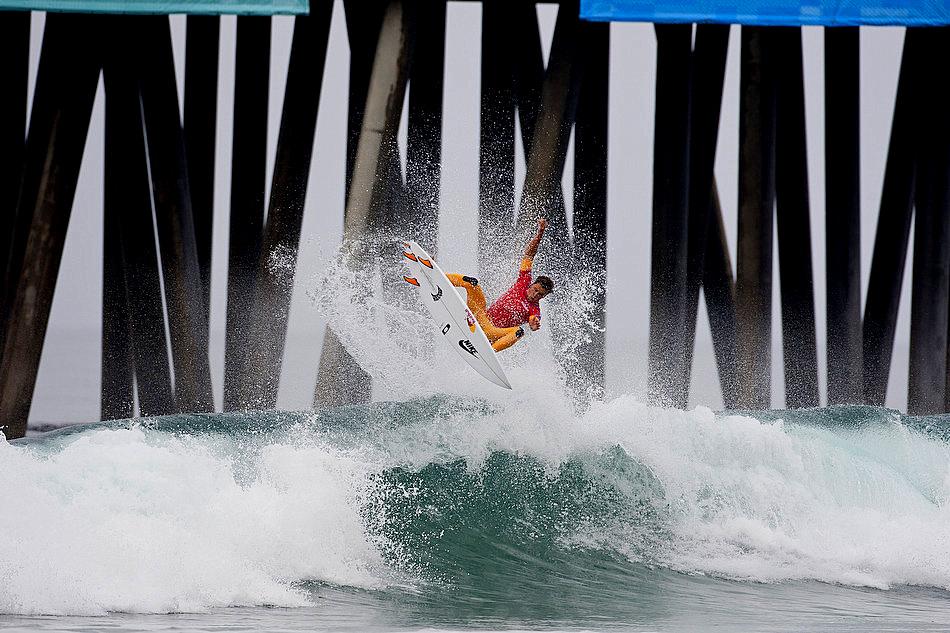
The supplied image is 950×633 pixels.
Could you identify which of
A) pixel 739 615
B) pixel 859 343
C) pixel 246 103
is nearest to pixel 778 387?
pixel 859 343

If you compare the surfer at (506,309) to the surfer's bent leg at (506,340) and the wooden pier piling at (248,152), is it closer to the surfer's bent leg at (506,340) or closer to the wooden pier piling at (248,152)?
the surfer's bent leg at (506,340)

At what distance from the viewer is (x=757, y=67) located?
12344mm

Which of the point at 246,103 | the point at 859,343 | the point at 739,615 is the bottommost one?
the point at 739,615

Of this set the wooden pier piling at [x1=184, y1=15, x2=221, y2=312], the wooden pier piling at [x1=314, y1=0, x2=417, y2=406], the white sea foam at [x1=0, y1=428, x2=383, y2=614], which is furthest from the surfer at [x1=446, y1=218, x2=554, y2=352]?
the wooden pier piling at [x1=184, y1=15, x2=221, y2=312]

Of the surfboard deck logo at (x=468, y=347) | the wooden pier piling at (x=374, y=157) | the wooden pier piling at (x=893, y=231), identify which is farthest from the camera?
the wooden pier piling at (x=893, y=231)

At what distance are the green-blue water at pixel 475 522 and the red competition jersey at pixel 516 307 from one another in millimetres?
761

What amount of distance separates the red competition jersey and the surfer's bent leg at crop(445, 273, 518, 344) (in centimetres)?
7

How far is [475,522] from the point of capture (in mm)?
8641

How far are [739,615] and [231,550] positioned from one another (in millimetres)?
3404

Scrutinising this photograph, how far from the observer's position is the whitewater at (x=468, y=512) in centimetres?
652

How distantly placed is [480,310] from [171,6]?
16.0ft

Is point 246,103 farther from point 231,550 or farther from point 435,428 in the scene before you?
point 231,550

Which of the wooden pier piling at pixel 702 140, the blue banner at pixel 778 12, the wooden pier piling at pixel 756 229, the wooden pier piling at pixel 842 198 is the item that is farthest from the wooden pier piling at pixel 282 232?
the wooden pier piling at pixel 842 198

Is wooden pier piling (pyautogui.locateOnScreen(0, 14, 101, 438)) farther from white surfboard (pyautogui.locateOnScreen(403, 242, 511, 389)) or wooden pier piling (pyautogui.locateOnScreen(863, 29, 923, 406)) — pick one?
wooden pier piling (pyautogui.locateOnScreen(863, 29, 923, 406))
